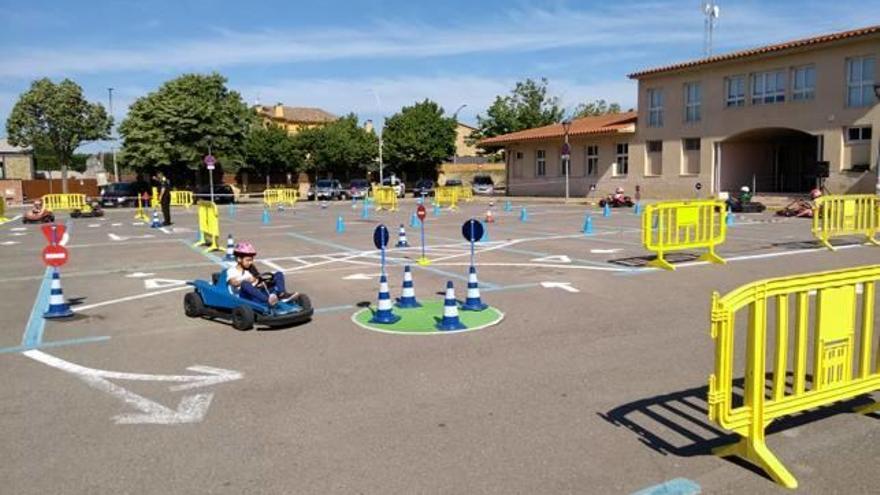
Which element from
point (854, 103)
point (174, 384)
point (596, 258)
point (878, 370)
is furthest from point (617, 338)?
point (854, 103)

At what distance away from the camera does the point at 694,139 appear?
125 feet

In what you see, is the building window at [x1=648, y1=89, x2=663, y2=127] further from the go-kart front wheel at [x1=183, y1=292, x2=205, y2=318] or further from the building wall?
the go-kart front wheel at [x1=183, y1=292, x2=205, y2=318]

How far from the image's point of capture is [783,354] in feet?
14.9

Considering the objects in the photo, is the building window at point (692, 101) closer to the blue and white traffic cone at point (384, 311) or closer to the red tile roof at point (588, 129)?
the red tile roof at point (588, 129)

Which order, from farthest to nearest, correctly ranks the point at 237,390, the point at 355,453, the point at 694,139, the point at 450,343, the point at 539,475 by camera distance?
the point at 694,139 → the point at 450,343 → the point at 237,390 → the point at 355,453 → the point at 539,475

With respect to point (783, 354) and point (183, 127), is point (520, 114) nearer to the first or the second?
point (183, 127)

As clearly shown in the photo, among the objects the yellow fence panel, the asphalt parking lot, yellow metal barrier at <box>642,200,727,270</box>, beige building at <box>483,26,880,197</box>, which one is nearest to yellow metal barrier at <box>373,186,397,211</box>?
beige building at <box>483,26,880,197</box>

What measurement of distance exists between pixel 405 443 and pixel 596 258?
10563 millimetres

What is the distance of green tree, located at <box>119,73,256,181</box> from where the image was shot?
4984cm

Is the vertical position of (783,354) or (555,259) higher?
(783,354)

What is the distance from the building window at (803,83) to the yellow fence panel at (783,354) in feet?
104

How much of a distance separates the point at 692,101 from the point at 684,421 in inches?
1442

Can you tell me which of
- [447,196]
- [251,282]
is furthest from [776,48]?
[251,282]

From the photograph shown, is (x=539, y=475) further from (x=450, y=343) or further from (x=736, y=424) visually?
(x=450, y=343)
